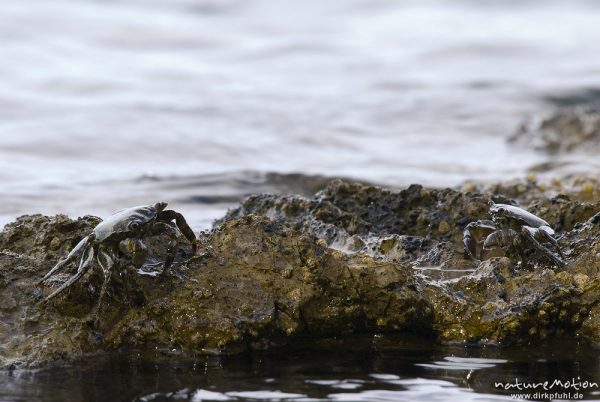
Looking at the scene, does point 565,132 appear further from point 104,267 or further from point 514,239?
point 104,267

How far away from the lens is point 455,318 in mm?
3834

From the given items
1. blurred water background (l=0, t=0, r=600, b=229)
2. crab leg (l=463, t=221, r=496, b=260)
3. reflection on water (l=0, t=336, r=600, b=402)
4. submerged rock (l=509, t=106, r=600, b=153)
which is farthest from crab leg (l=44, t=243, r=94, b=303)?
submerged rock (l=509, t=106, r=600, b=153)

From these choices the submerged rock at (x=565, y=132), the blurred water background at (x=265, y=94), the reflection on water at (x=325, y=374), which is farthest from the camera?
the submerged rock at (x=565, y=132)

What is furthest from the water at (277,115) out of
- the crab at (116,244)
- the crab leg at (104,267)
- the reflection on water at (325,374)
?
the crab at (116,244)

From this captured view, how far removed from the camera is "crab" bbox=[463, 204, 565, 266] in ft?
13.1

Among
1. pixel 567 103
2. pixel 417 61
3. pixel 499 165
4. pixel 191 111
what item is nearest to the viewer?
pixel 499 165

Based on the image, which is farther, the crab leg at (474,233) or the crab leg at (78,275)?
the crab leg at (474,233)

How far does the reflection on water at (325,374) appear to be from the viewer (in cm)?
326

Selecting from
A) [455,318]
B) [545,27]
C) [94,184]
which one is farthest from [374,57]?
[455,318]

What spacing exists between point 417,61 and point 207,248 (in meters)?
14.0

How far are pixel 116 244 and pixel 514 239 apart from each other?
1.70 meters

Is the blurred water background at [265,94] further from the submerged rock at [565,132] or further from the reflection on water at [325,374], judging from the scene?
the reflection on water at [325,374]

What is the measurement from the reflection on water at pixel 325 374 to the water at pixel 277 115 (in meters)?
0.01

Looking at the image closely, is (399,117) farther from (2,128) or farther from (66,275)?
(66,275)
